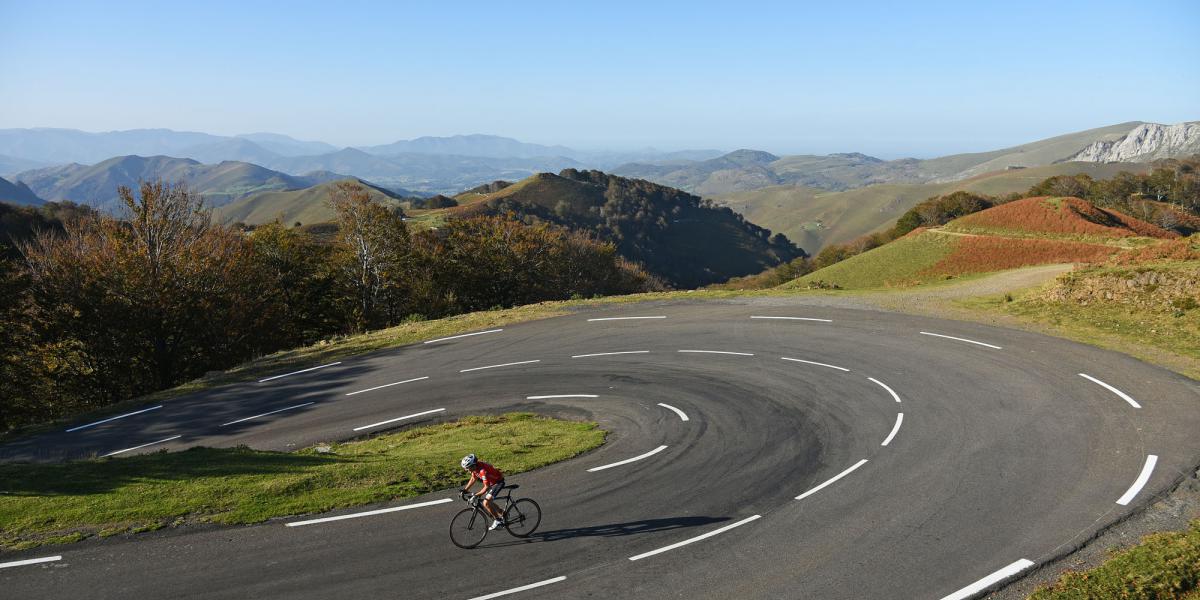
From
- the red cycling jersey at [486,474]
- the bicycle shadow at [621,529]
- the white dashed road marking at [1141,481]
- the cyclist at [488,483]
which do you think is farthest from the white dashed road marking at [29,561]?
Result: the white dashed road marking at [1141,481]

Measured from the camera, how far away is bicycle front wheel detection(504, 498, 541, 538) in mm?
13344

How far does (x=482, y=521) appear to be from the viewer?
543 inches

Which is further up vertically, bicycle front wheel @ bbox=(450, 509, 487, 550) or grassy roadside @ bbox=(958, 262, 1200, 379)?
grassy roadside @ bbox=(958, 262, 1200, 379)

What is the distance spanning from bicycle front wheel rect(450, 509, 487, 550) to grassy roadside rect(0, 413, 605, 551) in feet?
7.46

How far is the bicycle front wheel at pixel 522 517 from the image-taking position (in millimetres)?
13344

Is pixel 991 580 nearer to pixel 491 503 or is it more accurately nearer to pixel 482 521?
pixel 491 503

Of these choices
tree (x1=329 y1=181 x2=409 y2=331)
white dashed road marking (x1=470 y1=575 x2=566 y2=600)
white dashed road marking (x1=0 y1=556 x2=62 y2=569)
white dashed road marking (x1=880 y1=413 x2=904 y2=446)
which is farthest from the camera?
tree (x1=329 y1=181 x2=409 y2=331)

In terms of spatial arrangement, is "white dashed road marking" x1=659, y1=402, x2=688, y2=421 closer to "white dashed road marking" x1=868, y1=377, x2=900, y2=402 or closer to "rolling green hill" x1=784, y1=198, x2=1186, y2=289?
"white dashed road marking" x1=868, y1=377, x2=900, y2=402

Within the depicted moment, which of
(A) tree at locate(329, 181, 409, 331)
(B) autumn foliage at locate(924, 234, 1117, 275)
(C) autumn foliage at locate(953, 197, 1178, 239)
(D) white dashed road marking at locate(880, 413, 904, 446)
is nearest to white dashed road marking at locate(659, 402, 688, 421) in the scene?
(D) white dashed road marking at locate(880, 413, 904, 446)

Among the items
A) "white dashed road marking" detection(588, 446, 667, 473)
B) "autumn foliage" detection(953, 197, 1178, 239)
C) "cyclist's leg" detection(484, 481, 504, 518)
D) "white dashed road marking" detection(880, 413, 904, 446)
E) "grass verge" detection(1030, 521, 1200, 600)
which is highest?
"autumn foliage" detection(953, 197, 1178, 239)

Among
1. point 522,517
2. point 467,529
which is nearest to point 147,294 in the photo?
point 467,529

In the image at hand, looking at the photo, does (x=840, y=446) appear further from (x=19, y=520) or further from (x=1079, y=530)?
(x=19, y=520)

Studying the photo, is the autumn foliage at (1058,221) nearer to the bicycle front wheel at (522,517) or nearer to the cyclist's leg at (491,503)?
the bicycle front wheel at (522,517)

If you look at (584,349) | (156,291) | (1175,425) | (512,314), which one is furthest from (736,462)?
(156,291)
